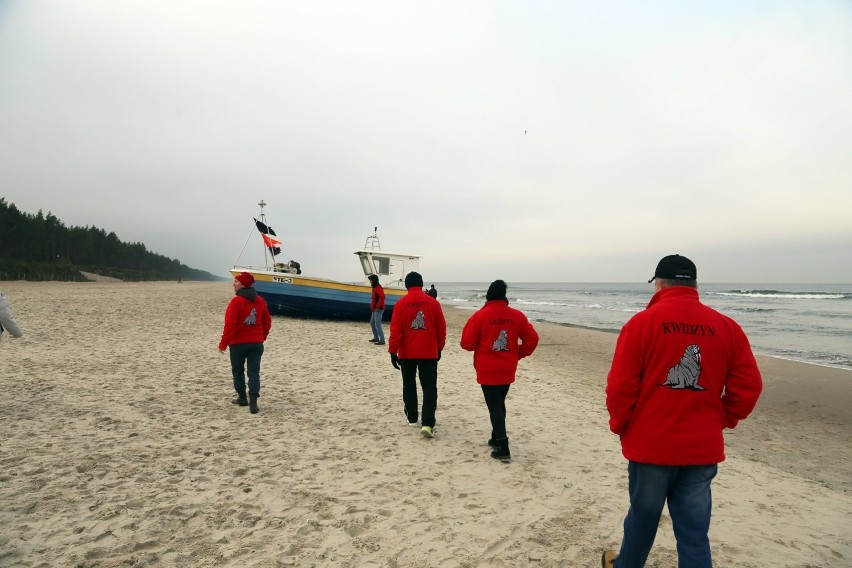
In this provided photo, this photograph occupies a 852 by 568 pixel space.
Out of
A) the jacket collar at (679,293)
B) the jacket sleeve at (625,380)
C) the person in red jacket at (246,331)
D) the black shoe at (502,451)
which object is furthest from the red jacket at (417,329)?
the jacket collar at (679,293)

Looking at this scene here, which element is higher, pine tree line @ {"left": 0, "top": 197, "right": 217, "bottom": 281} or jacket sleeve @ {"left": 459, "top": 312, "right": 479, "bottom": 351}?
pine tree line @ {"left": 0, "top": 197, "right": 217, "bottom": 281}

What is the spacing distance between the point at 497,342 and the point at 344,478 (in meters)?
2.00

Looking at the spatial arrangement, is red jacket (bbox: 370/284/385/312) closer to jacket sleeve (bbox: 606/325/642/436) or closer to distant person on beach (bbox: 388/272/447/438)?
distant person on beach (bbox: 388/272/447/438)

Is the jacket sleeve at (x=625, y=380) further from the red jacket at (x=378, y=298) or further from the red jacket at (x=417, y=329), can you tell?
the red jacket at (x=378, y=298)

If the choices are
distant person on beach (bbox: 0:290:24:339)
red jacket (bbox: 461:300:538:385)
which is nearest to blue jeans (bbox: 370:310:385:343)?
red jacket (bbox: 461:300:538:385)

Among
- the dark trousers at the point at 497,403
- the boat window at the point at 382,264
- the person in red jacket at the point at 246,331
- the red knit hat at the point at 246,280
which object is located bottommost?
the dark trousers at the point at 497,403

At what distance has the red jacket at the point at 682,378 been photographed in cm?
225

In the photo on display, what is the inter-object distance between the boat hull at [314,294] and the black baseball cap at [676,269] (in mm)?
15993

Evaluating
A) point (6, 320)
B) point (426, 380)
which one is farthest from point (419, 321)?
point (6, 320)

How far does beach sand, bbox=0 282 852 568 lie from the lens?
10.7 feet

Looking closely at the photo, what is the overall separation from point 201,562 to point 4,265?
6669 cm

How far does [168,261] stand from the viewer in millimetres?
123438

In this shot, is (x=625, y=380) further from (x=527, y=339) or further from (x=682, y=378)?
(x=527, y=339)

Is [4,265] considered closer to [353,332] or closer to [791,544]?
[353,332]
